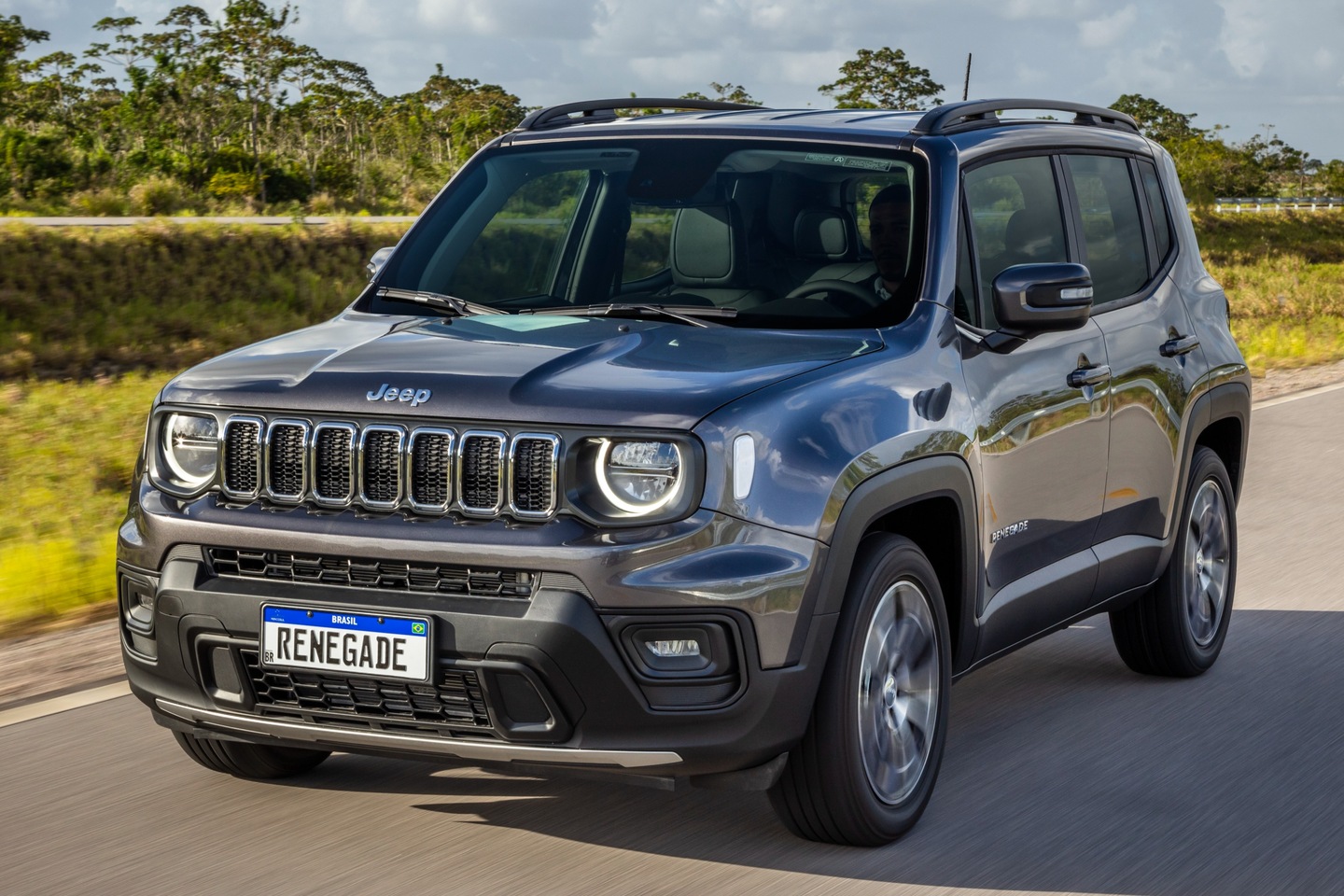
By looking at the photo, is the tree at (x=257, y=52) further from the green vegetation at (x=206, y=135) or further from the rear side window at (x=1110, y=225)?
the rear side window at (x=1110, y=225)

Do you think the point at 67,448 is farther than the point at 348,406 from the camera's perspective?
Yes

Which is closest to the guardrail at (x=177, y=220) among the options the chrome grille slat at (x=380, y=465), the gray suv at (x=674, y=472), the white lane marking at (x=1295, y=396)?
the white lane marking at (x=1295, y=396)

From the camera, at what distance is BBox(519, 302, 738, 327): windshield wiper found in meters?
4.48

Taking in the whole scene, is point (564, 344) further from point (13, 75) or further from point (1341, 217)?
point (1341, 217)

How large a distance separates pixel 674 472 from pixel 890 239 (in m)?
1.37

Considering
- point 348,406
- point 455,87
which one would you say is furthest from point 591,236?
point 455,87

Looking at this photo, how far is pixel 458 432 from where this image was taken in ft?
12.1

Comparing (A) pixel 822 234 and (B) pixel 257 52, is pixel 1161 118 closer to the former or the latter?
(B) pixel 257 52

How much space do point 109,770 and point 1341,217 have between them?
3330 inches

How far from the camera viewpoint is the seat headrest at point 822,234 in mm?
4727

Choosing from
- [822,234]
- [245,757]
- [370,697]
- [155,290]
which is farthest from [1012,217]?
[155,290]

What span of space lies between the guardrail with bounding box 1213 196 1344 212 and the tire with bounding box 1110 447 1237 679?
8265cm

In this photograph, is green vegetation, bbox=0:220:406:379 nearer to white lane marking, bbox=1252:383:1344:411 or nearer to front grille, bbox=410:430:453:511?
white lane marking, bbox=1252:383:1344:411

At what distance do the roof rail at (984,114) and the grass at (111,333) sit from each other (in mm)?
3916
